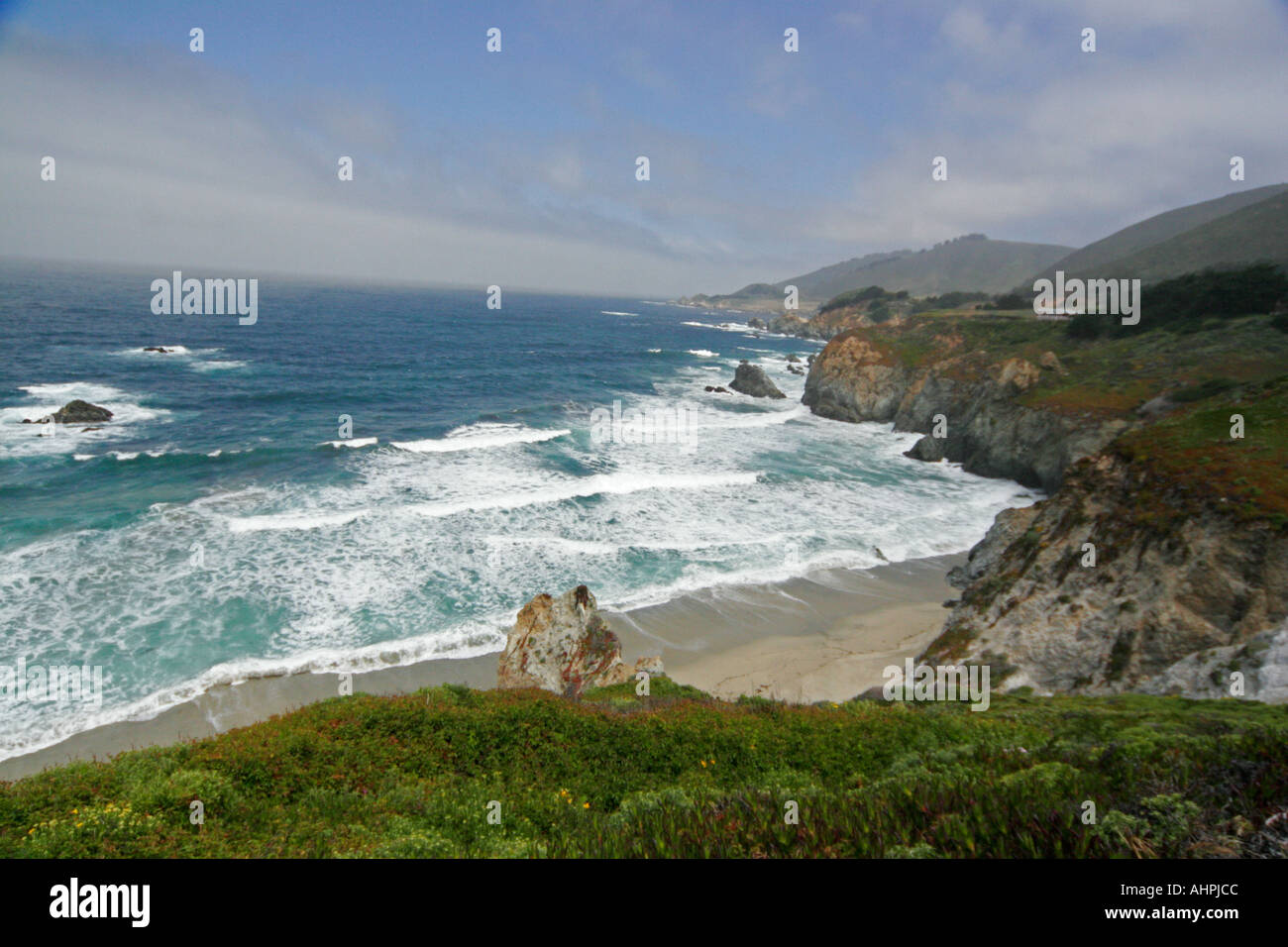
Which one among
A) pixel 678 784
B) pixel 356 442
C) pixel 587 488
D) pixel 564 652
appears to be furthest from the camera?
pixel 356 442

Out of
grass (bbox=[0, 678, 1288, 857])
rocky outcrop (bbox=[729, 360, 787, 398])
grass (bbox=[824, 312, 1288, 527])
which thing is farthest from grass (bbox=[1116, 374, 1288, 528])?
rocky outcrop (bbox=[729, 360, 787, 398])

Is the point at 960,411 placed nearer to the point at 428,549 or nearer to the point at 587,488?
the point at 587,488

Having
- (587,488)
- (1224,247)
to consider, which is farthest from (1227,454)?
(1224,247)

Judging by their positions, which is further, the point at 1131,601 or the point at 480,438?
the point at 480,438

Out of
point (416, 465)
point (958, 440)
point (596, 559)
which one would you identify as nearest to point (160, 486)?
point (416, 465)

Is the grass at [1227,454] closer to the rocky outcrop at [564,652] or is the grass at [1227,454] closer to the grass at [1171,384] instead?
the grass at [1171,384]

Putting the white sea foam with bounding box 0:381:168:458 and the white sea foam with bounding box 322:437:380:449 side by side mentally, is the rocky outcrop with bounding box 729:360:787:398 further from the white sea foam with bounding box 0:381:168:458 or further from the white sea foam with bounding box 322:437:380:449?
the white sea foam with bounding box 0:381:168:458

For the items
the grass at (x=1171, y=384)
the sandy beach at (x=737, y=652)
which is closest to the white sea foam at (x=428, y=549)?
the sandy beach at (x=737, y=652)
